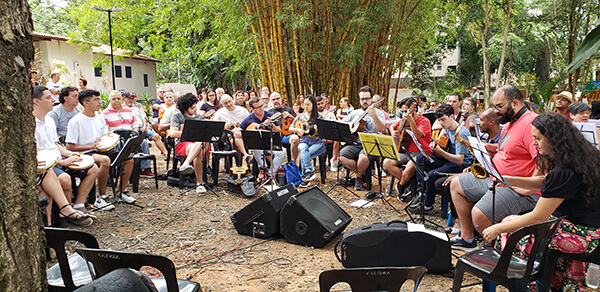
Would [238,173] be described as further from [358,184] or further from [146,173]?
[146,173]

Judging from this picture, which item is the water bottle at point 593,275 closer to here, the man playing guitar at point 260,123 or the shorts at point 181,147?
the man playing guitar at point 260,123

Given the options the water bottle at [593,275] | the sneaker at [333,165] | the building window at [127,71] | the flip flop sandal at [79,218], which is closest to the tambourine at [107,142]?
the flip flop sandal at [79,218]

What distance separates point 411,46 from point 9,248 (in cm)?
1382

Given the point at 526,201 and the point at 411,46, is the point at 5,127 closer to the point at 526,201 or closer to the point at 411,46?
the point at 526,201

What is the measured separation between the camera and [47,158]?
4.36 m

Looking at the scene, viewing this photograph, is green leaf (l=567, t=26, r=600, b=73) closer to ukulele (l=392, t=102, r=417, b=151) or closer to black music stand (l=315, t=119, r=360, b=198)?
ukulele (l=392, t=102, r=417, b=151)

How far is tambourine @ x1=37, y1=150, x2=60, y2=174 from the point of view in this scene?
419 cm

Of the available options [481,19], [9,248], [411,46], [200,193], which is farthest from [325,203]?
[481,19]

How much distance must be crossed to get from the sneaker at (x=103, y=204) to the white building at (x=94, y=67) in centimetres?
1594

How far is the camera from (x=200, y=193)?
686cm

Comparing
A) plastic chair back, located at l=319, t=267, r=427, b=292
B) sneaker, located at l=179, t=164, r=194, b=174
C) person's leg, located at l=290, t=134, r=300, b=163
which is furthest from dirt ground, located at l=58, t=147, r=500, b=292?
plastic chair back, located at l=319, t=267, r=427, b=292

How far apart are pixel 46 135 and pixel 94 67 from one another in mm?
20161

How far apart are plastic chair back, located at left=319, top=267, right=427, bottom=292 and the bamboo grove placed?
797 centimetres

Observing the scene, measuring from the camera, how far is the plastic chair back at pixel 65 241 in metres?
2.40
